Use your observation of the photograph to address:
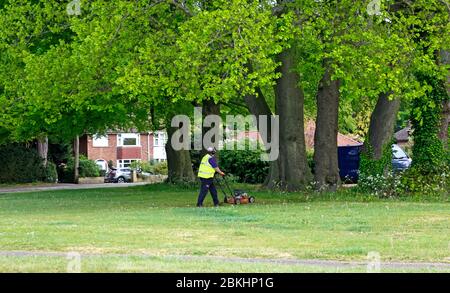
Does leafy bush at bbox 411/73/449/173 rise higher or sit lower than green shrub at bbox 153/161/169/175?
higher

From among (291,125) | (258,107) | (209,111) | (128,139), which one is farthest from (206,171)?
(128,139)

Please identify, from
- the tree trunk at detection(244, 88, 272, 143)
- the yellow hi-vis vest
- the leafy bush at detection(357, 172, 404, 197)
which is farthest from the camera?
the tree trunk at detection(244, 88, 272, 143)

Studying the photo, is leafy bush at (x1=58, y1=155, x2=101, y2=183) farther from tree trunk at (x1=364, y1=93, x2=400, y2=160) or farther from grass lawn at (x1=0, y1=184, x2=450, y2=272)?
grass lawn at (x1=0, y1=184, x2=450, y2=272)

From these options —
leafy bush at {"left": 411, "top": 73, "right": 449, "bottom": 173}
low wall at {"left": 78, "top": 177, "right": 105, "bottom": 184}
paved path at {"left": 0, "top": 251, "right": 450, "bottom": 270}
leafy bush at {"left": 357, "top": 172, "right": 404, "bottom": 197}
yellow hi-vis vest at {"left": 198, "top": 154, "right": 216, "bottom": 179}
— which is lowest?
paved path at {"left": 0, "top": 251, "right": 450, "bottom": 270}

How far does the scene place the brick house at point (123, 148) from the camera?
91125mm

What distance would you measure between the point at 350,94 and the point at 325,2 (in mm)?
3402

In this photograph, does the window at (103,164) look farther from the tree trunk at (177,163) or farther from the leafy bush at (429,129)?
the leafy bush at (429,129)

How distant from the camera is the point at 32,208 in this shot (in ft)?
105

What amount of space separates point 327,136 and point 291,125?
53.5 inches

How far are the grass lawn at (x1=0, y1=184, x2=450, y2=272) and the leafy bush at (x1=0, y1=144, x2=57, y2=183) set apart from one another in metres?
31.4

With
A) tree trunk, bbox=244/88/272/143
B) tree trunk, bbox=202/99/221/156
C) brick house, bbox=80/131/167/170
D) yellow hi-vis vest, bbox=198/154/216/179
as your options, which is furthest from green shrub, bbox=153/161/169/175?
yellow hi-vis vest, bbox=198/154/216/179

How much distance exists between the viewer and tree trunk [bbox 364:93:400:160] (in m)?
35.4

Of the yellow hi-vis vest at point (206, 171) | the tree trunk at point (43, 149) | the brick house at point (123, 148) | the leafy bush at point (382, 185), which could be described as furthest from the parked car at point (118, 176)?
the yellow hi-vis vest at point (206, 171)
